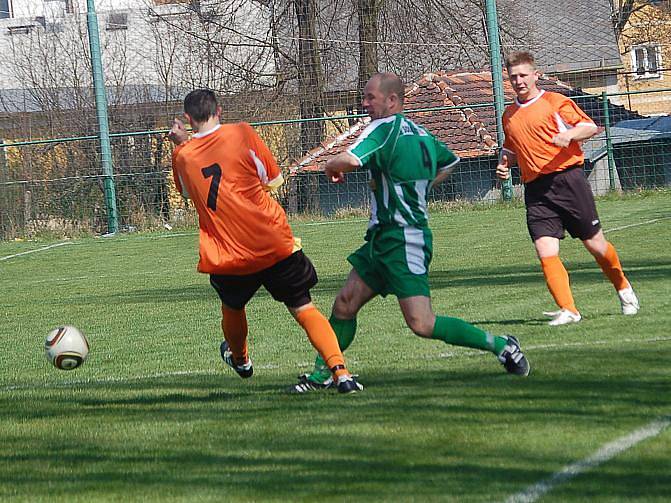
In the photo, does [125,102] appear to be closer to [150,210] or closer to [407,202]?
[150,210]

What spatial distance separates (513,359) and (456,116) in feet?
65.9

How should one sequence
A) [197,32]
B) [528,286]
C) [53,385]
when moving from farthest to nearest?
[197,32], [528,286], [53,385]

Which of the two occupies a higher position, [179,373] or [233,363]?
[233,363]

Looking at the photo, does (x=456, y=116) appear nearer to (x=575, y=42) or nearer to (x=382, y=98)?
(x=575, y=42)

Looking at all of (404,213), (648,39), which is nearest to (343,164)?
(404,213)

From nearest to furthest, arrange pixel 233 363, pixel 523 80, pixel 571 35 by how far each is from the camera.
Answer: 1. pixel 233 363
2. pixel 523 80
3. pixel 571 35

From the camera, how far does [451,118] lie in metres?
26.2

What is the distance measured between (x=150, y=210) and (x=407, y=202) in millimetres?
18216

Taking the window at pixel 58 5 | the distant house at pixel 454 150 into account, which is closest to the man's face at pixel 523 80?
the distant house at pixel 454 150

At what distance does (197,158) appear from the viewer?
6492 millimetres

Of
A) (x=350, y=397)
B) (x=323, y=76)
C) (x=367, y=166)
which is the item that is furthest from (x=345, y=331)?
(x=323, y=76)

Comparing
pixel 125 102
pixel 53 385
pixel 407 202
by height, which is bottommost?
pixel 53 385

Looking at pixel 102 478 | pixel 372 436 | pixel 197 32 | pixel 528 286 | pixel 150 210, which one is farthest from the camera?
pixel 197 32

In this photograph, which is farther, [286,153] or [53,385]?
[286,153]
